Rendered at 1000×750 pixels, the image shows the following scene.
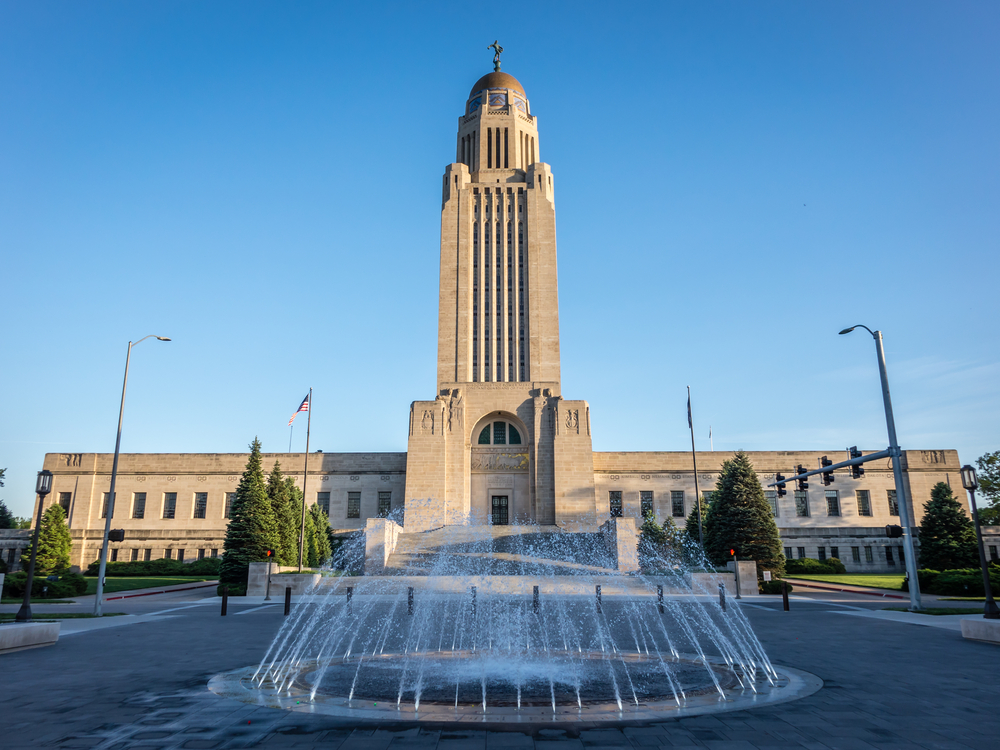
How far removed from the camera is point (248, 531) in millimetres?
34000

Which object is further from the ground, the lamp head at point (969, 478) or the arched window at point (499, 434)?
the arched window at point (499, 434)

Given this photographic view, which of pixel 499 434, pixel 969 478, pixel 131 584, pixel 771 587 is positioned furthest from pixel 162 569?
pixel 969 478

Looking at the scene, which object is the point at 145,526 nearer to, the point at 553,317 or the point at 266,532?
the point at 266,532

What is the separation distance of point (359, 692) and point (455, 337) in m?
43.4

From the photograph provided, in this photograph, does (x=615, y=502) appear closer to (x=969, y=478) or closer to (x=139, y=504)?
(x=969, y=478)

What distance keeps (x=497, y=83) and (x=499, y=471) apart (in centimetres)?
3566

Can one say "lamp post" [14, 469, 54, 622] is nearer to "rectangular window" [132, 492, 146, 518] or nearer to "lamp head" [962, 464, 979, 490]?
"lamp head" [962, 464, 979, 490]

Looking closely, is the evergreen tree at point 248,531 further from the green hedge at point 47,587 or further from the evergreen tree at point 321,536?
the evergreen tree at point 321,536

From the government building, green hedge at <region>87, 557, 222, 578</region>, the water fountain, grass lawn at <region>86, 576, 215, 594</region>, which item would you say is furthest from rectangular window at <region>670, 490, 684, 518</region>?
grass lawn at <region>86, 576, 215, 594</region>

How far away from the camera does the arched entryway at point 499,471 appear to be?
48.3 m

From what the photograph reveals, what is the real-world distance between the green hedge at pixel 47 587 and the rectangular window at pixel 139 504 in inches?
954

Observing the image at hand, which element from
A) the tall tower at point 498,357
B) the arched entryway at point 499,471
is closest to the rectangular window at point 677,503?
the tall tower at point 498,357

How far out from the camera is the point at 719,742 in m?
6.57

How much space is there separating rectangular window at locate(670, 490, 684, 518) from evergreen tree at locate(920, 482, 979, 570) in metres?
17.4
